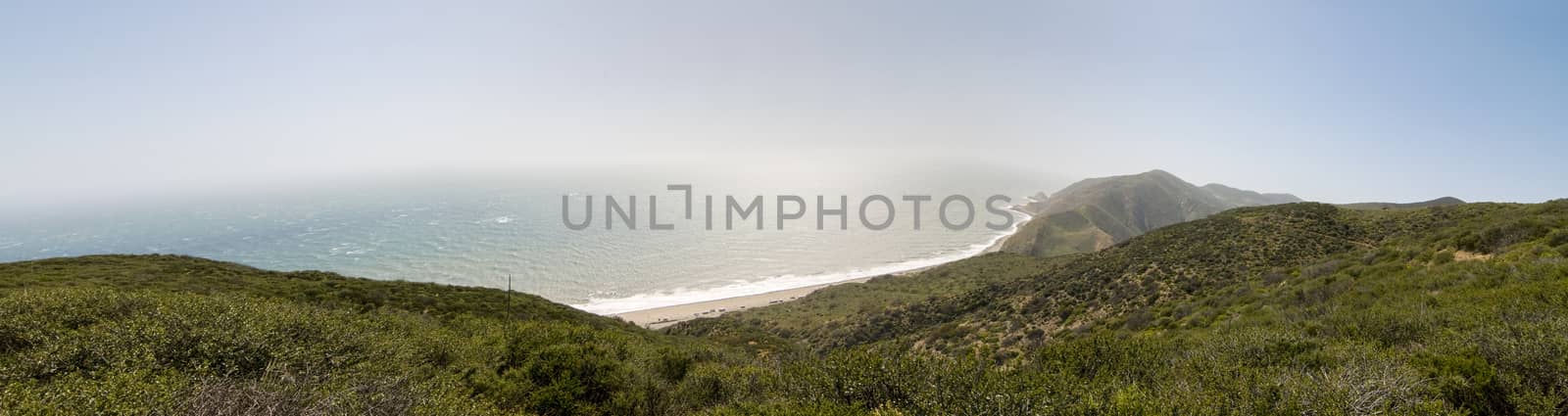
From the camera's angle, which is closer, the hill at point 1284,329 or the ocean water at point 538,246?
the hill at point 1284,329

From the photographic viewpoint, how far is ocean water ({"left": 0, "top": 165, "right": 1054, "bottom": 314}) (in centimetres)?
6425

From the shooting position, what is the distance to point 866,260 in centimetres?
8019

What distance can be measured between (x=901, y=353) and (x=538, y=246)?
82.5 meters

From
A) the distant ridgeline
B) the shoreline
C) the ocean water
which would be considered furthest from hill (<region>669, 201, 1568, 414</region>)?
the distant ridgeline

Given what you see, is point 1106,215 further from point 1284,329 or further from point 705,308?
point 1284,329

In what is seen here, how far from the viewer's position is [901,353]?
1238cm

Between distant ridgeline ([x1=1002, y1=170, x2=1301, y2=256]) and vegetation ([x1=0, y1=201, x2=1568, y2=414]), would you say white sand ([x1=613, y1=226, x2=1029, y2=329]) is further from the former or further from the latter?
distant ridgeline ([x1=1002, y1=170, x2=1301, y2=256])

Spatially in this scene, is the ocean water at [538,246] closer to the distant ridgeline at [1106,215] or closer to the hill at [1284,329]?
the distant ridgeline at [1106,215]

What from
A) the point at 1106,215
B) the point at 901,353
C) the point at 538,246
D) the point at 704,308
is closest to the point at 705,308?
the point at 704,308

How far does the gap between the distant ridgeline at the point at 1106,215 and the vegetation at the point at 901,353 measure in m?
62.2

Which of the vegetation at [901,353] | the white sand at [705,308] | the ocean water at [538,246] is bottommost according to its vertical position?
the white sand at [705,308]

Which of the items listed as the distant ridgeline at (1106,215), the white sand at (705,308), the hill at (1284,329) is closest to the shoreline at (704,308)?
the white sand at (705,308)

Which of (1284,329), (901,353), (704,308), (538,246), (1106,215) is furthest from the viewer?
(1106,215)

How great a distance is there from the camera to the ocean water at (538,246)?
64.2 meters
